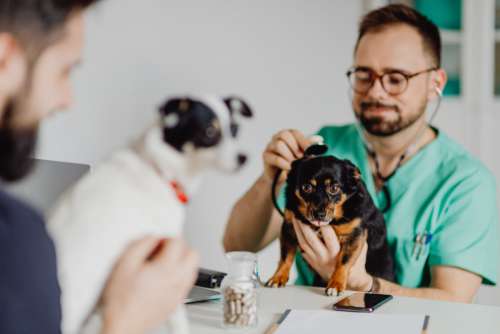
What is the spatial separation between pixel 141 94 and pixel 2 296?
1.52m

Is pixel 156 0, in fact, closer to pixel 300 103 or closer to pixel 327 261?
pixel 300 103

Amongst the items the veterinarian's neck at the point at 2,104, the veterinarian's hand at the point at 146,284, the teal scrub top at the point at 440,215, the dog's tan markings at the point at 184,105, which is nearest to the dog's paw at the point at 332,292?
the teal scrub top at the point at 440,215

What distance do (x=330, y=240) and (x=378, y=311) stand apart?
0.20m

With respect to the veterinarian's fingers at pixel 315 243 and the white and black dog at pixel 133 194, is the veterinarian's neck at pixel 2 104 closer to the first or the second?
the white and black dog at pixel 133 194

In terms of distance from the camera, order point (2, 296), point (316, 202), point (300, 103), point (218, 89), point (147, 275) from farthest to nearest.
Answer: point (300, 103) → point (218, 89) → point (316, 202) → point (147, 275) → point (2, 296)

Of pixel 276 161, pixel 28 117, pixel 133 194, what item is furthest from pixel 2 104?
pixel 276 161

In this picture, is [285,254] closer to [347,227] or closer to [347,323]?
[347,227]

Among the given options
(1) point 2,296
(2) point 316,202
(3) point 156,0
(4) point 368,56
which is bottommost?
(2) point 316,202

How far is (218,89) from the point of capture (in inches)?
92.3

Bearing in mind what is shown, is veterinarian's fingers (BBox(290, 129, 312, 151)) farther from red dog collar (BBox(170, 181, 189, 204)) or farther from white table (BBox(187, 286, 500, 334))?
red dog collar (BBox(170, 181, 189, 204))

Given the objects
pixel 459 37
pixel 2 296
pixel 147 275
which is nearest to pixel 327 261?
pixel 147 275

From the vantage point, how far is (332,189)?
1.36 metres

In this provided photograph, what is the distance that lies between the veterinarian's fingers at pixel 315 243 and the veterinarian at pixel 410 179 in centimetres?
16

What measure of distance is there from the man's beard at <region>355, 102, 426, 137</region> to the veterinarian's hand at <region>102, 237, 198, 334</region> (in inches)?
44.5
